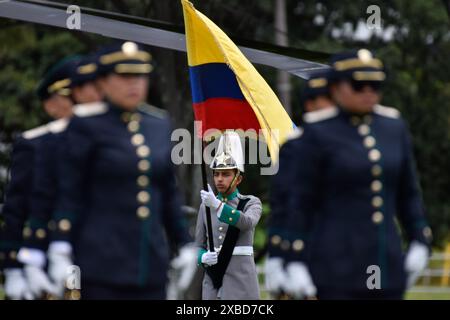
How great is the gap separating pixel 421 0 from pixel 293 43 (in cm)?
358

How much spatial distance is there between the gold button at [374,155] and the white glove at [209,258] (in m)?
3.43

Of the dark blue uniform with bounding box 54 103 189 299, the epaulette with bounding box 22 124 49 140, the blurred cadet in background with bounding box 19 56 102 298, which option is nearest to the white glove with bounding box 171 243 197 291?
the dark blue uniform with bounding box 54 103 189 299

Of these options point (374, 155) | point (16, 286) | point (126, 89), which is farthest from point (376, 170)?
point (16, 286)

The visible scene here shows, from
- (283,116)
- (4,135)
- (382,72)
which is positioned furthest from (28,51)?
(382,72)

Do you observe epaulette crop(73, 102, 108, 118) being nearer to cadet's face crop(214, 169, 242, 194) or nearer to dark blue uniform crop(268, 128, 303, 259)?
dark blue uniform crop(268, 128, 303, 259)

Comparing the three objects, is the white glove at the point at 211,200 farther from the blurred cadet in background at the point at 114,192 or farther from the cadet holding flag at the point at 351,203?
the blurred cadet in background at the point at 114,192

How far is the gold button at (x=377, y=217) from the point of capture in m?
7.07

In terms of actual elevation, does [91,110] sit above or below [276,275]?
above

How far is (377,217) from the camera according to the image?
707cm

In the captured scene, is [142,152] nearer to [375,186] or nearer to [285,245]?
[285,245]

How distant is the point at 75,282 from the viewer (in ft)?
24.1

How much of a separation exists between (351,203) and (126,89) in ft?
4.14

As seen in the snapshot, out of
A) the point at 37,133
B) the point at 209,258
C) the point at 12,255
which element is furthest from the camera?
the point at 209,258
